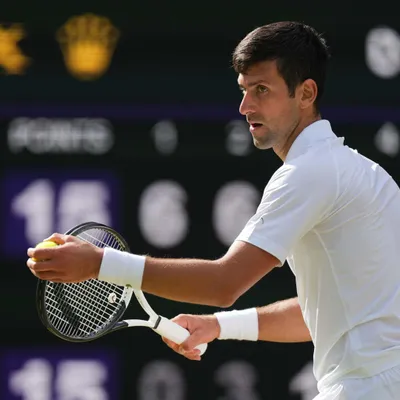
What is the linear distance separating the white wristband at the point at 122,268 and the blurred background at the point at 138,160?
2.10m

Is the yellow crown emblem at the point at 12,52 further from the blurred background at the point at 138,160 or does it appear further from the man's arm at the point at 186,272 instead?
the man's arm at the point at 186,272

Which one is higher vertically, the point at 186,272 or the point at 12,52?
the point at 12,52

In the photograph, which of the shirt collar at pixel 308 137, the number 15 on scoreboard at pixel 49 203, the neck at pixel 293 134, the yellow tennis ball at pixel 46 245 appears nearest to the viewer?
the yellow tennis ball at pixel 46 245

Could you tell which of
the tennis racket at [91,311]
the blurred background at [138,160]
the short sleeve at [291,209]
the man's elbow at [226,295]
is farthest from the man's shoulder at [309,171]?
the blurred background at [138,160]

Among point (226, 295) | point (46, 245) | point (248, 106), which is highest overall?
point (248, 106)

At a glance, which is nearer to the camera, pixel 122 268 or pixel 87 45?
pixel 122 268

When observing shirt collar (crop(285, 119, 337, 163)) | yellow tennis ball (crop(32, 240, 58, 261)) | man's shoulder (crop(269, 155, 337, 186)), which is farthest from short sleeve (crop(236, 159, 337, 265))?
yellow tennis ball (crop(32, 240, 58, 261))

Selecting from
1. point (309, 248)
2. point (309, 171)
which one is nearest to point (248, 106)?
point (309, 171)

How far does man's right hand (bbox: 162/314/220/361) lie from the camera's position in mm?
3453

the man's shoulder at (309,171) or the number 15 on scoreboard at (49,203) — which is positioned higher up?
the man's shoulder at (309,171)

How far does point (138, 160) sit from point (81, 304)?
1723 millimetres

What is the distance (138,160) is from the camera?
5141 millimetres

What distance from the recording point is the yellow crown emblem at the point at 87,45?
5172mm

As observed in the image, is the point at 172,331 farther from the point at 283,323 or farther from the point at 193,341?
the point at 283,323
